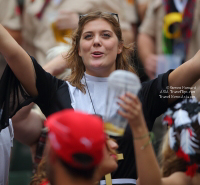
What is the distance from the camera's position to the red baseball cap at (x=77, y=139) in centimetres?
178

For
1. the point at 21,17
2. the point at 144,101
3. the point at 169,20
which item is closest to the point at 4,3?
the point at 21,17

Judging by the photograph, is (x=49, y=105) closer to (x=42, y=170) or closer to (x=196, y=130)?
(x=42, y=170)

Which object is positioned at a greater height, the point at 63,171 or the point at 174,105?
the point at 174,105

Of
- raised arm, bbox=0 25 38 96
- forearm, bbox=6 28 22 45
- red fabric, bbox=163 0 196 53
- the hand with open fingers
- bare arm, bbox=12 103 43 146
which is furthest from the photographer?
forearm, bbox=6 28 22 45

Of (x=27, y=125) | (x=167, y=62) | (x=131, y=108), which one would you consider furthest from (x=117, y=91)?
(x=167, y=62)

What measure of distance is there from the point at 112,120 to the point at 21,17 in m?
3.13

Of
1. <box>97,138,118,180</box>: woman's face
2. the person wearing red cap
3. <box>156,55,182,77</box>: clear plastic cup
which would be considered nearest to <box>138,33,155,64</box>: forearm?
<box>156,55,182,77</box>: clear plastic cup

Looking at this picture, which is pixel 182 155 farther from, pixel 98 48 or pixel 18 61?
pixel 18 61

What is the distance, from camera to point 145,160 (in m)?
2.09

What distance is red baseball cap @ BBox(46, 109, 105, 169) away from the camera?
1.78 meters

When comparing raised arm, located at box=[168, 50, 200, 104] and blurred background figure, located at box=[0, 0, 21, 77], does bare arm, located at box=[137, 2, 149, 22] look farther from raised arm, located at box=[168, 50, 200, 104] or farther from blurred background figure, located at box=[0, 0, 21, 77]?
raised arm, located at box=[168, 50, 200, 104]

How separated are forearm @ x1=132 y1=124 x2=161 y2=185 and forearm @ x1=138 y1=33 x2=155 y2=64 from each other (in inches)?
97.7

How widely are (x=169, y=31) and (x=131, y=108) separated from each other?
2456mm

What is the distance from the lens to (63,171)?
1.89 meters
